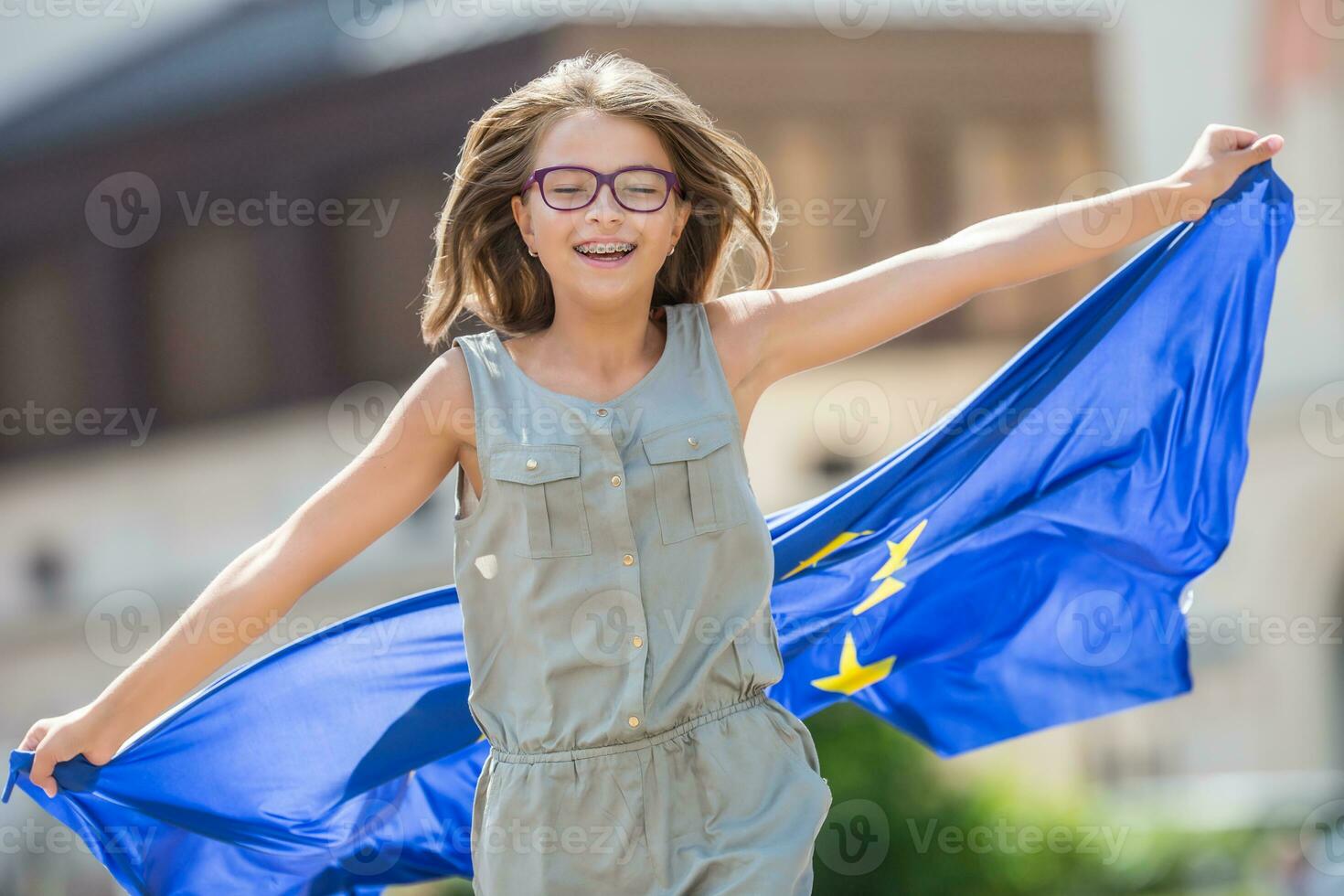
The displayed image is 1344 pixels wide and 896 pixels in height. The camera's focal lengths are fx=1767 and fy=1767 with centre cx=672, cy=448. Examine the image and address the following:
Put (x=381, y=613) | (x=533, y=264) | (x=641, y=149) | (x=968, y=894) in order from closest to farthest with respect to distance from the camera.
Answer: (x=641, y=149), (x=533, y=264), (x=381, y=613), (x=968, y=894)

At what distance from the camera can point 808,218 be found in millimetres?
16906

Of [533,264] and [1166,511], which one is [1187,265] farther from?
[533,264]

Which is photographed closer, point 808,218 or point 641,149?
point 641,149

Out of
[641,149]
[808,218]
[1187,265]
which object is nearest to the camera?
[641,149]

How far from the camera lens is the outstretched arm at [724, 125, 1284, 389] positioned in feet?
11.0

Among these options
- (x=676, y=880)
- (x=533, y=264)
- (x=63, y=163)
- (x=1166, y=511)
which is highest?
(x=63, y=163)

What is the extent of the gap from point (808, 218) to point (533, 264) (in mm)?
13634

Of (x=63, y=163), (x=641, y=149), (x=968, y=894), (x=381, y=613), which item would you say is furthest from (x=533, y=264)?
(x=63, y=163)

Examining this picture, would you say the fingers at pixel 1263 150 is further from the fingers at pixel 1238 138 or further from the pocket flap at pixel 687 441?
the pocket flap at pixel 687 441

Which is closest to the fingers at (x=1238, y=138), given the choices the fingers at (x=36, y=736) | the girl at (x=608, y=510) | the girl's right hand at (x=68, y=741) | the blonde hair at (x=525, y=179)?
the girl at (x=608, y=510)

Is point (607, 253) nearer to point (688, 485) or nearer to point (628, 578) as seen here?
point (688, 485)

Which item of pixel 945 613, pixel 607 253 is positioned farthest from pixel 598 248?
pixel 945 613

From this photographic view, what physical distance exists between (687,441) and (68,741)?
131cm

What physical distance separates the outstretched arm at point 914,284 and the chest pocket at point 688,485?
267 mm
